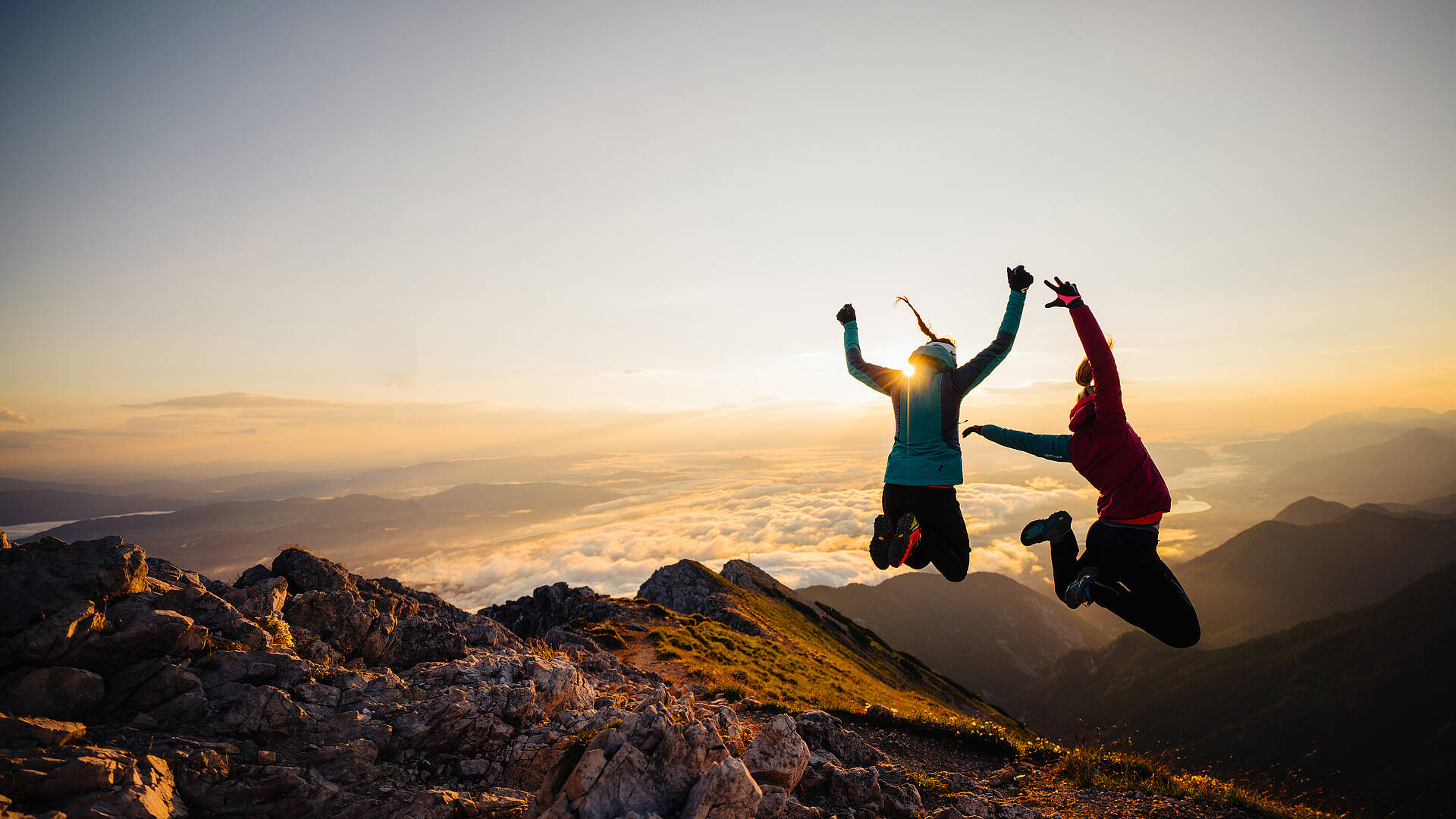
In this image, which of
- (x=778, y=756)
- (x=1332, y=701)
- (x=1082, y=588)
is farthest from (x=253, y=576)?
(x=1332, y=701)

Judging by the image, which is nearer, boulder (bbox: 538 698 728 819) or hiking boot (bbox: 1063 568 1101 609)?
hiking boot (bbox: 1063 568 1101 609)

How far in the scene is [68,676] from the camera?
839 cm

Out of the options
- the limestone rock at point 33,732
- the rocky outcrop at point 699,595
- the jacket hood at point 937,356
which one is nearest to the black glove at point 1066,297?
the jacket hood at point 937,356

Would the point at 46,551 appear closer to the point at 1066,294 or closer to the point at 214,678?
the point at 214,678

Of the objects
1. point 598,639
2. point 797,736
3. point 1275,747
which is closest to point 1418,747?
point 1275,747

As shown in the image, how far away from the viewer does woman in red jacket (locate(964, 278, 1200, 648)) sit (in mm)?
6594

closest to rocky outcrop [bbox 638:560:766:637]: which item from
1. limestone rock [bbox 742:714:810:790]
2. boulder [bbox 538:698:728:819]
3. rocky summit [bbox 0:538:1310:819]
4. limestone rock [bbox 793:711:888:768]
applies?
limestone rock [bbox 793:711:888:768]

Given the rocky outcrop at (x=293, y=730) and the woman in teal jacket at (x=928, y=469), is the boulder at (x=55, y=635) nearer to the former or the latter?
the rocky outcrop at (x=293, y=730)

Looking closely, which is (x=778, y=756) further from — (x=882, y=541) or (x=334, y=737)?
(x=334, y=737)

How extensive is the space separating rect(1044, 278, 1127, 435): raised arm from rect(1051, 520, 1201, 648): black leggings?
1.52 metres

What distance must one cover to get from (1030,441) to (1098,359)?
153 cm

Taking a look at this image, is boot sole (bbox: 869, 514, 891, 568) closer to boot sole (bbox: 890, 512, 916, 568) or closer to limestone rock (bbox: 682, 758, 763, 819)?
boot sole (bbox: 890, 512, 916, 568)

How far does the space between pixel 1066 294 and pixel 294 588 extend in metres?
19.2

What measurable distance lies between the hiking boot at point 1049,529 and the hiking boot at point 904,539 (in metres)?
1.42
